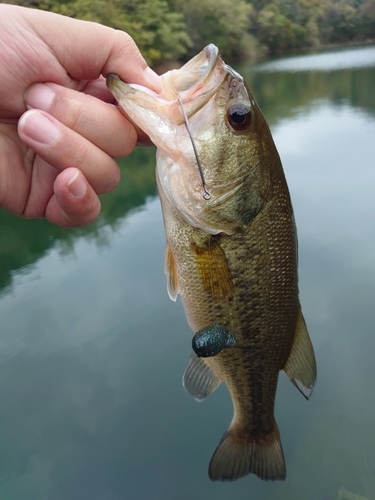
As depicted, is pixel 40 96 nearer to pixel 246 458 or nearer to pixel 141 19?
pixel 246 458

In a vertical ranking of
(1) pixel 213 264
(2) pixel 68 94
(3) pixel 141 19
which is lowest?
(1) pixel 213 264

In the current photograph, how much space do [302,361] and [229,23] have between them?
41.1 metres

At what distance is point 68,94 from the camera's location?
1.27 metres

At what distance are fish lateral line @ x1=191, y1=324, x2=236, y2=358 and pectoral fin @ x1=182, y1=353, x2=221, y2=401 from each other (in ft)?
1.14

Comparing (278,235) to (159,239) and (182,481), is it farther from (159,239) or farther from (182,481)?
(159,239)

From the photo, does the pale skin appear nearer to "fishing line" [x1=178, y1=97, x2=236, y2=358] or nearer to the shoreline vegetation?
"fishing line" [x1=178, y1=97, x2=236, y2=358]

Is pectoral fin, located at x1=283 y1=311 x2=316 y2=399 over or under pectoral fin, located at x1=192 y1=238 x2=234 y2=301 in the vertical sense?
under

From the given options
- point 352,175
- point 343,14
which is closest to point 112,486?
point 352,175

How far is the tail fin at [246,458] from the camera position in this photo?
160 cm

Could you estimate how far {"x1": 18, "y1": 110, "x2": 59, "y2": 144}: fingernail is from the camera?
120 cm

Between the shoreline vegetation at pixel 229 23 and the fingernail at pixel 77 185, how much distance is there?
2165 centimetres

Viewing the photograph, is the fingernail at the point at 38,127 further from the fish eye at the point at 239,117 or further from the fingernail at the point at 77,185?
the fish eye at the point at 239,117

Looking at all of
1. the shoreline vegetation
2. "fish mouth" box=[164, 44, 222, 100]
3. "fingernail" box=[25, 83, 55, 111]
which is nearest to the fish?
"fish mouth" box=[164, 44, 222, 100]

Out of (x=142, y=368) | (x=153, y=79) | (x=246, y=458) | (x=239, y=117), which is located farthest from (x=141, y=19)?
(x=246, y=458)
